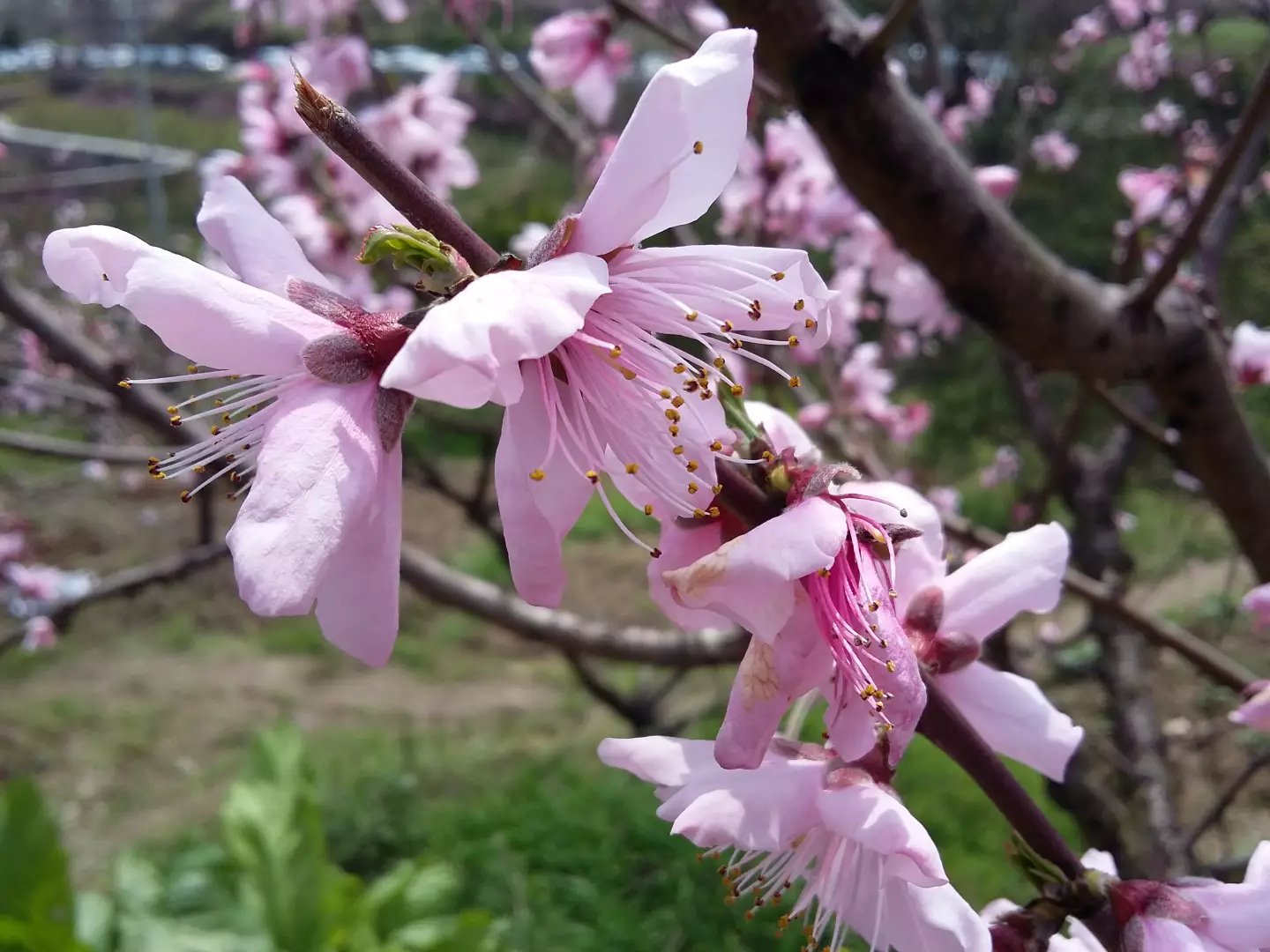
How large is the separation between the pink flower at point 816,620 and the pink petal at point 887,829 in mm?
28

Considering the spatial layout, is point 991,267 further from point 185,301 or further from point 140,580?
point 140,580

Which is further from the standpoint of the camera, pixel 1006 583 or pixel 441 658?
pixel 441 658

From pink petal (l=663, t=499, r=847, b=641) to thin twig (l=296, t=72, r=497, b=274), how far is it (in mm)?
176

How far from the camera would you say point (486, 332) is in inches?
14.7

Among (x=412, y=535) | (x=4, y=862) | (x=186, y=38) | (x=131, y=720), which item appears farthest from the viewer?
(x=186, y=38)

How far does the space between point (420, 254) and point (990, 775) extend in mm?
403

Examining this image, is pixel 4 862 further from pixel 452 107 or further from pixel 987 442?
pixel 987 442

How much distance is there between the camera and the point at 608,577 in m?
5.54

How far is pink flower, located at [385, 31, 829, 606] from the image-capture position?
15.2 inches

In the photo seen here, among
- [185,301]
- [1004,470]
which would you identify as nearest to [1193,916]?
[185,301]

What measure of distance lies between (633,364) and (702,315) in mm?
49

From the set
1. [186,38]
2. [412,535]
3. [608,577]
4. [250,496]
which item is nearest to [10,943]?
[250,496]

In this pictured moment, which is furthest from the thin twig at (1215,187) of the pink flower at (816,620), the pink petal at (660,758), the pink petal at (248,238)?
the pink petal at (248,238)

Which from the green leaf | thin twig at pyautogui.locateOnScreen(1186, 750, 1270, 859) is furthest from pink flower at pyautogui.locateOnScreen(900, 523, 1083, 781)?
the green leaf
